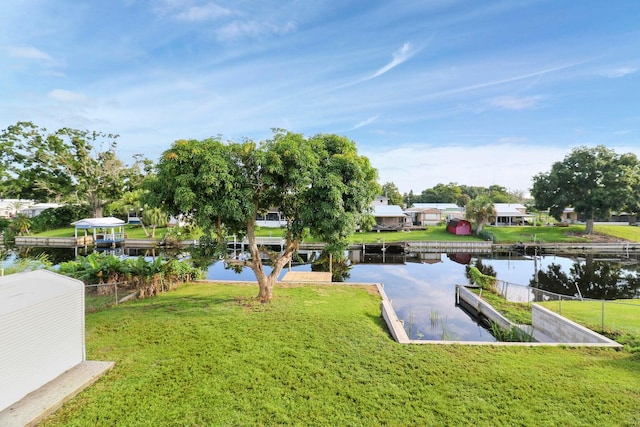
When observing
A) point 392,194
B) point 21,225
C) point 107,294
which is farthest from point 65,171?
point 392,194

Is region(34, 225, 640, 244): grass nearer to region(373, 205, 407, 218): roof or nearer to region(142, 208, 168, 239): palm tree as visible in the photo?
region(142, 208, 168, 239): palm tree

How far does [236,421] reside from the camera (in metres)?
4.29

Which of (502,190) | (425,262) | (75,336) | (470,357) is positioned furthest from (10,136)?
(502,190)

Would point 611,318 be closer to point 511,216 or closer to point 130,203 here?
point 511,216

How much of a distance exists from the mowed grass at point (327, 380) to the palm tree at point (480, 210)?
29.9 m

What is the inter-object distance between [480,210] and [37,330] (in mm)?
36624

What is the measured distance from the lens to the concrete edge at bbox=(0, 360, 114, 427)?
13.4 feet

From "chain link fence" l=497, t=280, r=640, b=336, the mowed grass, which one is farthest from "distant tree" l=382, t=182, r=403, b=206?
the mowed grass

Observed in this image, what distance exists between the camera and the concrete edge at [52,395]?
13.4 feet

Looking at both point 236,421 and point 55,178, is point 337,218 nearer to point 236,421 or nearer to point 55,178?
point 236,421

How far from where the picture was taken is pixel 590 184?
34219 mm

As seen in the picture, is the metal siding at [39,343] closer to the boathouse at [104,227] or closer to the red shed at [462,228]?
the boathouse at [104,227]

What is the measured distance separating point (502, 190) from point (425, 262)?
218 feet

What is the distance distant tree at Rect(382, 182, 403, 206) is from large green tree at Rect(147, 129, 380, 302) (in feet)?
175
